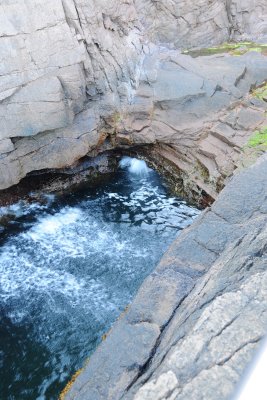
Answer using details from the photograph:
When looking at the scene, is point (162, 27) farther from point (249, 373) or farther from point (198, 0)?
point (249, 373)

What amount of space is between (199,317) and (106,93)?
786 cm

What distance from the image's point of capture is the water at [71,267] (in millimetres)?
6461

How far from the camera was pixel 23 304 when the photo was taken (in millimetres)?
7387

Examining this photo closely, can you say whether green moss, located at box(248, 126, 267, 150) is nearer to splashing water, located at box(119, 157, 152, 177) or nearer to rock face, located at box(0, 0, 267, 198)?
rock face, located at box(0, 0, 267, 198)

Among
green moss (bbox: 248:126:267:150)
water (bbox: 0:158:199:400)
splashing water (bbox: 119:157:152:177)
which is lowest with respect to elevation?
water (bbox: 0:158:199:400)

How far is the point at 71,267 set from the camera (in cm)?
812

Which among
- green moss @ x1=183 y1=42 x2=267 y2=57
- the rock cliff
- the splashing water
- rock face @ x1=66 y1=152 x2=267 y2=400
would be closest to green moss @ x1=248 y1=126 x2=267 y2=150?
the rock cliff

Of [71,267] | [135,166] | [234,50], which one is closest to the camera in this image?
[71,267]

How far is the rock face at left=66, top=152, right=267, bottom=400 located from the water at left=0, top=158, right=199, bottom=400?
7.82 feet

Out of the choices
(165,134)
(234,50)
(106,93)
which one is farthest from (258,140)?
(234,50)

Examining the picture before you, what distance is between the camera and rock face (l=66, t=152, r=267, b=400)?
2744 mm

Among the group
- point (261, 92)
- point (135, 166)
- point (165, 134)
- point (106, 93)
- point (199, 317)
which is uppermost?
point (106, 93)

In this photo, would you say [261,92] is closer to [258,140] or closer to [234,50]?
[258,140]

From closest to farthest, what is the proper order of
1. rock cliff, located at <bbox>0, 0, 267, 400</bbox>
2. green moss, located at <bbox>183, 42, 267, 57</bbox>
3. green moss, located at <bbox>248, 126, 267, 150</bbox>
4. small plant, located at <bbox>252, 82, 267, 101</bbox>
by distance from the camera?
1. rock cliff, located at <bbox>0, 0, 267, 400</bbox>
2. green moss, located at <bbox>248, 126, 267, 150</bbox>
3. small plant, located at <bbox>252, 82, 267, 101</bbox>
4. green moss, located at <bbox>183, 42, 267, 57</bbox>
